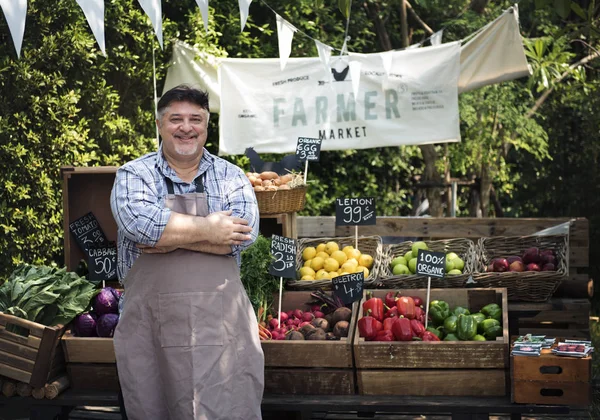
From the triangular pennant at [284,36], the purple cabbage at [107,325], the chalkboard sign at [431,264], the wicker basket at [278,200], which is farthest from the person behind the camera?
the triangular pennant at [284,36]

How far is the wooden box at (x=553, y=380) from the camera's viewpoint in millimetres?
3758

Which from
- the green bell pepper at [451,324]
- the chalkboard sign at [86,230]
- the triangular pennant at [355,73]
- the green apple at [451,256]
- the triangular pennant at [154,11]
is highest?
the triangular pennant at [355,73]

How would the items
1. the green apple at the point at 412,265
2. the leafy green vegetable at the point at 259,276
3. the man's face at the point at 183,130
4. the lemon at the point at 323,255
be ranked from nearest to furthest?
the man's face at the point at 183,130, the leafy green vegetable at the point at 259,276, the green apple at the point at 412,265, the lemon at the point at 323,255

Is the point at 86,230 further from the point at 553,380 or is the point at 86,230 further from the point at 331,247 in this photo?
the point at 553,380

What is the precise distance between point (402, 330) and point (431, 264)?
454 millimetres

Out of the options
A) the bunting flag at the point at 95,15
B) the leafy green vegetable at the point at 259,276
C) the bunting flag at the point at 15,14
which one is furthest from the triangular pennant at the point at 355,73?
the bunting flag at the point at 15,14

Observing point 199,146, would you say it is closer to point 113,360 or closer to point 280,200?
point 113,360

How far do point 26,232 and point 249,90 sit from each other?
7.10ft

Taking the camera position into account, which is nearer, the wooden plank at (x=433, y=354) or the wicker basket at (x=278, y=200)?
the wooden plank at (x=433, y=354)

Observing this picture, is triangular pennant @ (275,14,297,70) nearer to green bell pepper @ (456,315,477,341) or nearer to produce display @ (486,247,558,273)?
produce display @ (486,247,558,273)

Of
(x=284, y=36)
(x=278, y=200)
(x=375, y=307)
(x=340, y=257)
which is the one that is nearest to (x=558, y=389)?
(x=375, y=307)

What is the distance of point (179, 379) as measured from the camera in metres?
3.29

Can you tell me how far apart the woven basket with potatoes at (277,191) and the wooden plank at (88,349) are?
134 centimetres

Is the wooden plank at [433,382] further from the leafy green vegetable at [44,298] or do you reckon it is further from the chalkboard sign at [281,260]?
the leafy green vegetable at [44,298]
